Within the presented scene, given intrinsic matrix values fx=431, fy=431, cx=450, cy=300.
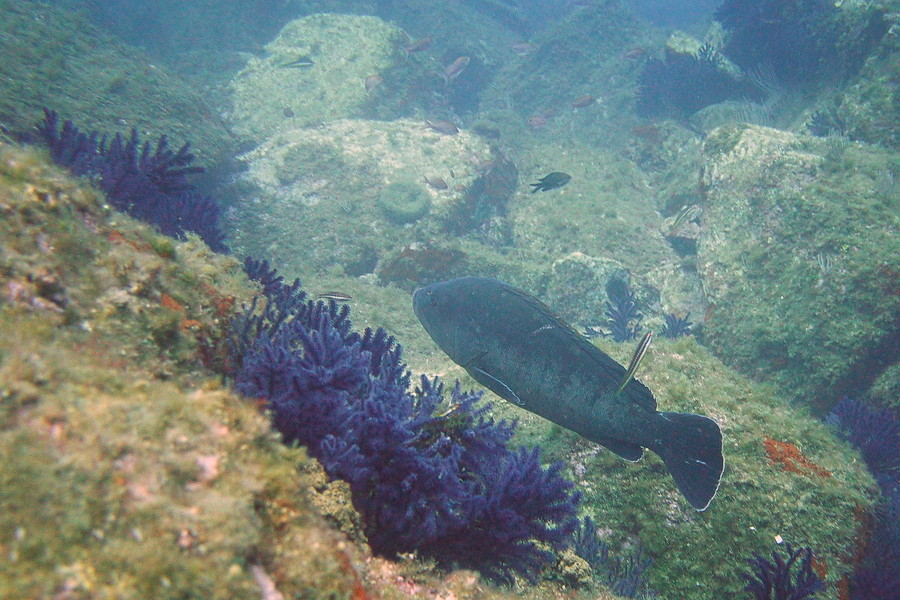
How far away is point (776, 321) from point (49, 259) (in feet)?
26.3

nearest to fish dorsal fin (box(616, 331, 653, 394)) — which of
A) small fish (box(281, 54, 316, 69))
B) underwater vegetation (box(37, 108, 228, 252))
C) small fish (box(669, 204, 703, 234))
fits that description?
underwater vegetation (box(37, 108, 228, 252))

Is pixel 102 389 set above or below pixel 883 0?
below

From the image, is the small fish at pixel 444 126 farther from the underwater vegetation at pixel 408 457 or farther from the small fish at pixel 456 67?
the underwater vegetation at pixel 408 457

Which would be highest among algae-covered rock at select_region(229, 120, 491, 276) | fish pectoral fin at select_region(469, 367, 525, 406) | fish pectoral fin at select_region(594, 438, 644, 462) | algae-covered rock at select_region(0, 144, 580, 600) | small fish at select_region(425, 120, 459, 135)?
small fish at select_region(425, 120, 459, 135)

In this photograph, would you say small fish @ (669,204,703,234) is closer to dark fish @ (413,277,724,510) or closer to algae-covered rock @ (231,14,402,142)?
dark fish @ (413,277,724,510)

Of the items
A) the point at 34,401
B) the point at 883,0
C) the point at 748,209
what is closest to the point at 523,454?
the point at 34,401

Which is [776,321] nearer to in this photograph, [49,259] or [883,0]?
[49,259]

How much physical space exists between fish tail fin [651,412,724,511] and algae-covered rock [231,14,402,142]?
15.5 meters

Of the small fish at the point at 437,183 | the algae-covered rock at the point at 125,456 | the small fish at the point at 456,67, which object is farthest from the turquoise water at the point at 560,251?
the small fish at the point at 456,67

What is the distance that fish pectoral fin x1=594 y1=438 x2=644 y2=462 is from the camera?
321 centimetres

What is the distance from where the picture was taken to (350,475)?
6.39 ft

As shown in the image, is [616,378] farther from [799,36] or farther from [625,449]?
[799,36]

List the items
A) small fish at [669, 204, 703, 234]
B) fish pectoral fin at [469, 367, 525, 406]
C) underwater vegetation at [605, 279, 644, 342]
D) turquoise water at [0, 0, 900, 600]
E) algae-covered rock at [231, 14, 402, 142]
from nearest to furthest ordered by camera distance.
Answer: turquoise water at [0, 0, 900, 600] < fish pectoral fin at [469, 367, 525, 406] < underwater vegetation at [605, 279, 644, 342] < small fish at [669, 204, 703, 234] < algae-covered rock at [231, 14, 402, 142]

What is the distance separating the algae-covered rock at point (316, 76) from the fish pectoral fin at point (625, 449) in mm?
15312
